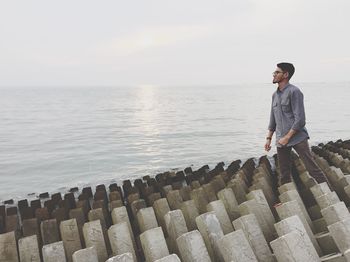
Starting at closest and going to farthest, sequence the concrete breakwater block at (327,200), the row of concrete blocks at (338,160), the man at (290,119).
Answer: the concrete breakwater block at (327,200) < the man at (290,119) < the row of concrete blocks at (338,160)

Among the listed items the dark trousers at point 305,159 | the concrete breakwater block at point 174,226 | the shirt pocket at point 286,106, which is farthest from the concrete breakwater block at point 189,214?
the shirt pocket at point 286,106

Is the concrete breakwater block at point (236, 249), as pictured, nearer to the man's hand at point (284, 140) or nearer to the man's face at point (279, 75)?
the man's hand at point (284, 140)

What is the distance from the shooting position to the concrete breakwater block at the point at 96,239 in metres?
3.56

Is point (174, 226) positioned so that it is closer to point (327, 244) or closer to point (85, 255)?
point (85, 255)

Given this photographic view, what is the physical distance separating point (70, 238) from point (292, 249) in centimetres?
226

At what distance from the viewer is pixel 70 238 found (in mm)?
3854

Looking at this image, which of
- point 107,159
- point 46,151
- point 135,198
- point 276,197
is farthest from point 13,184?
point 276,197

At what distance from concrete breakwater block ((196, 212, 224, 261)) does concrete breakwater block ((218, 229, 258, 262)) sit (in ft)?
1.35

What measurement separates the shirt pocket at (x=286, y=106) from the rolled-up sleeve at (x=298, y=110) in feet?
0.39

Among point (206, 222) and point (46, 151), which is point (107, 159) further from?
point (206, 222)

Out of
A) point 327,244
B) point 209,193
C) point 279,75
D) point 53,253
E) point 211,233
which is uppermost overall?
point 279,75

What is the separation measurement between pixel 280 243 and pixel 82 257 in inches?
60.6

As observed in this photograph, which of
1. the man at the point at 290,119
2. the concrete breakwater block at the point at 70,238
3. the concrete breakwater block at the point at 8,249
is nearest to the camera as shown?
the concrete breakwater block at the point at 8,249

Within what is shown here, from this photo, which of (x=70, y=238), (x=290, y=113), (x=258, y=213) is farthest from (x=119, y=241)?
(x=290, y=113)
